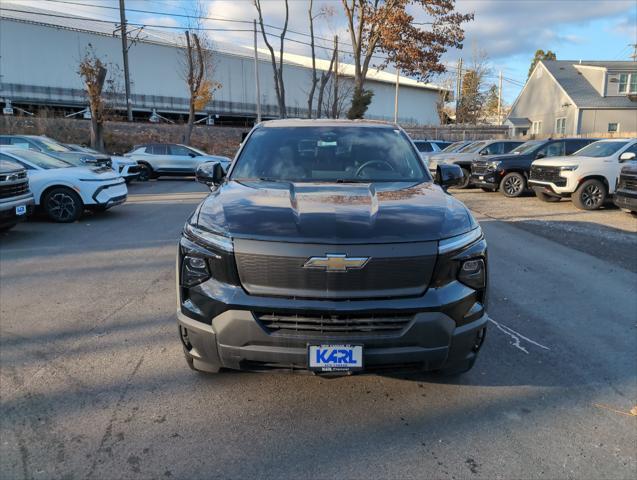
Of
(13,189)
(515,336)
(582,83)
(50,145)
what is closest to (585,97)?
(582,83)

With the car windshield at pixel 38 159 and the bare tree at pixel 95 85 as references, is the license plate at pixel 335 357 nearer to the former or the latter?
the car windshield at pixel 38 159

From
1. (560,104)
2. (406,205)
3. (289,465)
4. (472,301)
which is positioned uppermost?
(560,104)

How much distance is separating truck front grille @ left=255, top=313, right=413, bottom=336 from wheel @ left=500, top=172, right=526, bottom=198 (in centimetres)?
1295

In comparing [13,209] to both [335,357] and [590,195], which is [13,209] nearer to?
[335,357]

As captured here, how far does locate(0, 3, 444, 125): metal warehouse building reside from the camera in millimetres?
44656

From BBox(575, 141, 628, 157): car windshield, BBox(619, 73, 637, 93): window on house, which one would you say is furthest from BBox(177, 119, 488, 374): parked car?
BBox(619, 73, 637, 93): window on house

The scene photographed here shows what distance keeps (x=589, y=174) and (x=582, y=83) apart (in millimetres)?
30605

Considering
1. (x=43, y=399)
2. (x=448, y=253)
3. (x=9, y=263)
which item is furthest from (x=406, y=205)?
(x=9, y=263)

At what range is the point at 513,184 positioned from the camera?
1432cm

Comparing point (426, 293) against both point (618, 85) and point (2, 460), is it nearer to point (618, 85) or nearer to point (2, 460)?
point (2, 460)

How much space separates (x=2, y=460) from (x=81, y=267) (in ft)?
13.8

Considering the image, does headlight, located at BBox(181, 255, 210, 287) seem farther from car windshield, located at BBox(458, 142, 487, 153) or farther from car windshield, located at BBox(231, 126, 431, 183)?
car windshield, located at BBox(458, 142, 487, 153)

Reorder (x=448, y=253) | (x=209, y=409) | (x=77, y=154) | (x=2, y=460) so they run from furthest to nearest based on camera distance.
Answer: (x=77, y=154) → (x=209, y=409) → (x=448, y=253) → (x=2, y=460)

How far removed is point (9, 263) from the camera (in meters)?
6.53
